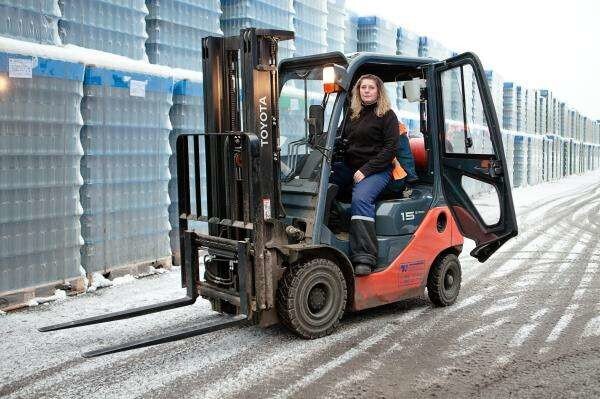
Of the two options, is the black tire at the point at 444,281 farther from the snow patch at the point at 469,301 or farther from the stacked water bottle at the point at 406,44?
the stacked water bottle at the point at 406,44

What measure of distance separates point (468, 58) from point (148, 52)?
14.3 feet

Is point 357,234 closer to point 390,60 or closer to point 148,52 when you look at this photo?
point 390,60

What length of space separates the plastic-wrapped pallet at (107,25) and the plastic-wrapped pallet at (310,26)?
3.60 metres

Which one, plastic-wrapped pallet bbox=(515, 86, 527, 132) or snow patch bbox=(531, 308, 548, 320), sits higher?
plastic-wrapped pallet bbox=(515, 86, 527, 132)

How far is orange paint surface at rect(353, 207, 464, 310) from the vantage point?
18.8ft

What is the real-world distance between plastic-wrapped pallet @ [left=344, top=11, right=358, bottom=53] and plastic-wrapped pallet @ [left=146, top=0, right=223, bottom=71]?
18.2 ft

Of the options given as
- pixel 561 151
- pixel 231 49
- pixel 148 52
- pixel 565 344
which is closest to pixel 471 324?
pixel 565 344

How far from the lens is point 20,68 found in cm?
623

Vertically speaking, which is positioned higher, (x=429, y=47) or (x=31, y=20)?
(x=429, y=47)

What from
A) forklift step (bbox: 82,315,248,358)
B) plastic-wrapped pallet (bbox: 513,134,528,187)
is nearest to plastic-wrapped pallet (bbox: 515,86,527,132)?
plastic-wrapped pallet (bbox: 513,134,528,187)

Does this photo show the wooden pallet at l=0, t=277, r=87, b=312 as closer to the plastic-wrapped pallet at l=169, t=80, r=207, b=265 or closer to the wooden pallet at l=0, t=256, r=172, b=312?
the wooden pallet at l=0, t=256, r=172, b=312

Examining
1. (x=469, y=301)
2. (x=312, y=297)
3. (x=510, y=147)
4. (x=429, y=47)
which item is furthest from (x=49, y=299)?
(x=510, y=147)

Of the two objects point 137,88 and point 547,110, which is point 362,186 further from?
point 547,110

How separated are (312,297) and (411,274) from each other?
1222 mm
